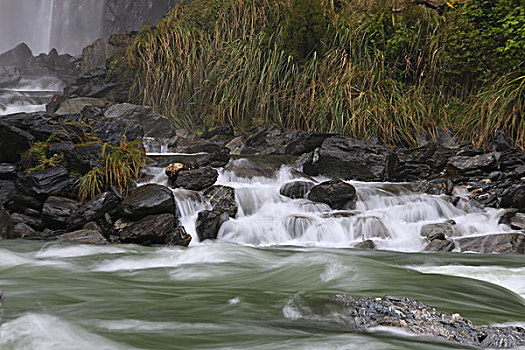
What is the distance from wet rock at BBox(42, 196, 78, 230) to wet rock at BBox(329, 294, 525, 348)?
4.19 meters

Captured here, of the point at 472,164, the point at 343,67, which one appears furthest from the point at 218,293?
the point at 343,67

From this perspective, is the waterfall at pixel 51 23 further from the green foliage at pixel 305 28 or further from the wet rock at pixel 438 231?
the wet rock at pixel 438 231

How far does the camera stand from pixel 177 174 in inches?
261

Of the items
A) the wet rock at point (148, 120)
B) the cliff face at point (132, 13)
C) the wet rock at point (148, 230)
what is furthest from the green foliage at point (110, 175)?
the cliff face at point (132, 13)

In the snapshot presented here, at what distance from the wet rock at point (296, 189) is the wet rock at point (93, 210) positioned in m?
2.36

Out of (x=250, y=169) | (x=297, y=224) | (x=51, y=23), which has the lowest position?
(x=297, y=224)

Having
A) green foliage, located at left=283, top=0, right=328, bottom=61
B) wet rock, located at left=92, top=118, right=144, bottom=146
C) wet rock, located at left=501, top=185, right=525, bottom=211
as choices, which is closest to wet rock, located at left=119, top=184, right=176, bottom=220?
wet rock, located at left=92, top=118, right=144, bottom=146

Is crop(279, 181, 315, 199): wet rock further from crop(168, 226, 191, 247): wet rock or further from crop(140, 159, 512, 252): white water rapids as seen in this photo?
crop(168, 226, 191, 247): wet rock

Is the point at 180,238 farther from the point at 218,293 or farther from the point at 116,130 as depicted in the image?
the point at 116,130

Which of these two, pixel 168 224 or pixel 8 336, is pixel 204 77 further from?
pixel 8 336

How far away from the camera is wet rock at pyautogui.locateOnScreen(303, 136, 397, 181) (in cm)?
759

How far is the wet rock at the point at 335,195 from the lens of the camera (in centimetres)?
640

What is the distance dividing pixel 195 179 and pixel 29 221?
2.15 m

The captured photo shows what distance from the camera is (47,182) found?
5910mm
